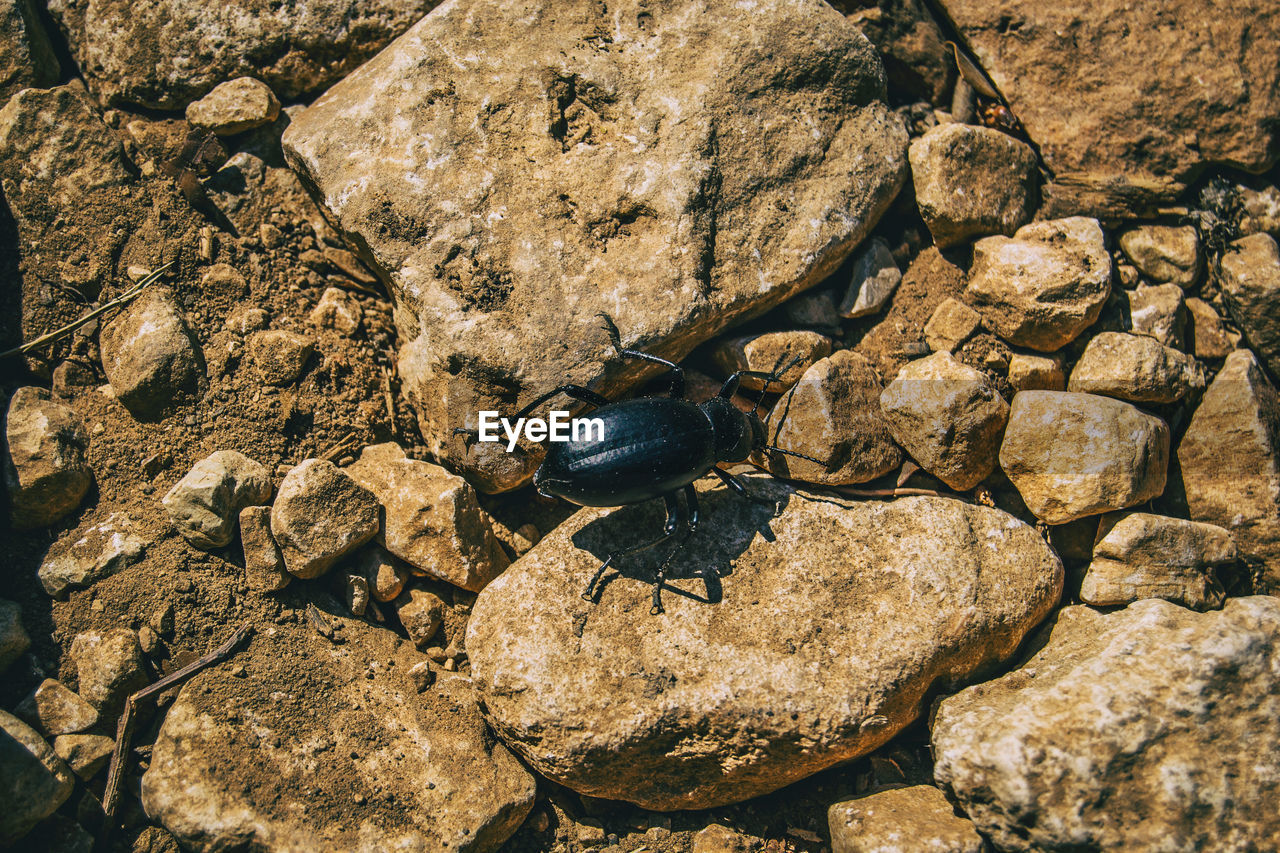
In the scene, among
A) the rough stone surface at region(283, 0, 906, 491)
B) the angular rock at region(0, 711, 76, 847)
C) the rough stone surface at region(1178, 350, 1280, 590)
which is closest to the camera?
the angular rock at region(0, 711, 76, 847)

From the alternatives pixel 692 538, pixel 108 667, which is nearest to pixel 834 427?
pixel 692 538

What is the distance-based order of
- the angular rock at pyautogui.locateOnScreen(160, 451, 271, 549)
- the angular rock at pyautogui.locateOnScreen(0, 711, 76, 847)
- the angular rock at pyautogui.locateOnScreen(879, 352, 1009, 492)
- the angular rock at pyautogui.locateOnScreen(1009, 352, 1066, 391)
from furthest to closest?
the angular rock at pyautogui.locateOnScreen(1009, 352, 1066, 391) < the angular rock at pyautogui.locateOnScreen(879, 352, 1009, 492) < the angular rock at pyautogui.locateOnScreen(160, 451, 271, 549) < the angular rock at pyautogui.locateOnScreen(0, 711, 76, 847)

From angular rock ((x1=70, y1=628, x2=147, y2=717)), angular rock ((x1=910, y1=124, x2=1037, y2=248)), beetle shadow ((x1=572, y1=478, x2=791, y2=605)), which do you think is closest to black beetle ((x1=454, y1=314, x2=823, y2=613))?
beetle shadow ((x1=572, y1=478, x2=791, y2=605))

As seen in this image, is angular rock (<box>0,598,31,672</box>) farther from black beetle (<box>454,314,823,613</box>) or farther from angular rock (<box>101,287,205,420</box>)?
black beetle (<box>454,314,823,613</box>)

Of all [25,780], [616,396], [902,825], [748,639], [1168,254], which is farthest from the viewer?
[1168,254]

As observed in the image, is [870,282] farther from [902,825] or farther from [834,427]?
[902,825]

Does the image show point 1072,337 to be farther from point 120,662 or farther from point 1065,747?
point 120,662
